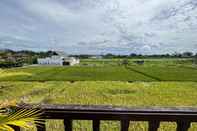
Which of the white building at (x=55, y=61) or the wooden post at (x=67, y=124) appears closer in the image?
the wooden post at (x=67, y=124)

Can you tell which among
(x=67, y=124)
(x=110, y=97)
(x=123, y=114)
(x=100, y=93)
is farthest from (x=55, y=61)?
(x=123, y=114)

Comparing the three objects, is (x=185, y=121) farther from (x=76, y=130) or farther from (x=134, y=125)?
(x=134, y=125)

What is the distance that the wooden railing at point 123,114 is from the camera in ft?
3.90

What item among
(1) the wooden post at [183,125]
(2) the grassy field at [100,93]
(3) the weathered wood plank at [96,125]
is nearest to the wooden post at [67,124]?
(3) the weathered wood plank at [96,125]

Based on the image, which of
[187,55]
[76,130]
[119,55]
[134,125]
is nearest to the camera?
[76,130]

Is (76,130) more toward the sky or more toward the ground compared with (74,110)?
more toward the ground

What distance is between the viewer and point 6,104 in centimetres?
103

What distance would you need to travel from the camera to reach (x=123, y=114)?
1.21m

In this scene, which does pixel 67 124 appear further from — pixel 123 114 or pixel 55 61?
pixel 55 61

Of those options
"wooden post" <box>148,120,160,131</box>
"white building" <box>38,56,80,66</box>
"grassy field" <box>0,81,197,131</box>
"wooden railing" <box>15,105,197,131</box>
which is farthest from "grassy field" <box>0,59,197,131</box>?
"white building" <box>38,56,80,66</box>

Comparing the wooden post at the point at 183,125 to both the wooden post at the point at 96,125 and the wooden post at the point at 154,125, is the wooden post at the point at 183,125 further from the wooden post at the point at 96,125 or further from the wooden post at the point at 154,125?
the wooden post at the point at 96,125

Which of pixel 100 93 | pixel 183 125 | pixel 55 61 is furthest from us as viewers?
pixel 55 61

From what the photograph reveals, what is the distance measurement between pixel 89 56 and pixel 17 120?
426 feet

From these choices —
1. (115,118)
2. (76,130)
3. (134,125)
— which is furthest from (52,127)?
(115,118)
